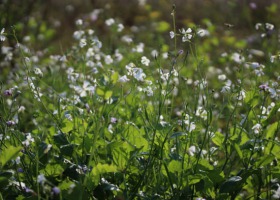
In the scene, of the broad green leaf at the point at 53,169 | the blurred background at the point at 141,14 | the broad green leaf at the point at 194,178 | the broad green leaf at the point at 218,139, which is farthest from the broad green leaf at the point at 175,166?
the blurred background at the point at 141,14

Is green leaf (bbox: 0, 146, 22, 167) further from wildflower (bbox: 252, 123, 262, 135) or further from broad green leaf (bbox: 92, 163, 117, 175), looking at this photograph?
wildflower (bbox: 252, 123, 262, 135)

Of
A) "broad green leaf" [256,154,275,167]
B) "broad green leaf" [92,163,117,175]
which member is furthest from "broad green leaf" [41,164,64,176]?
"broad green leaf" [256,154,275,167]

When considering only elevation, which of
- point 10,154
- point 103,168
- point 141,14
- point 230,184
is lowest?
point 230,184

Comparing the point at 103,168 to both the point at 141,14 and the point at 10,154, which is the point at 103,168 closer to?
the point at 10,154

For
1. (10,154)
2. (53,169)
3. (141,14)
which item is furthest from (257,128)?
(141,14)

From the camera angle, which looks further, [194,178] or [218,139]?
[218,139]

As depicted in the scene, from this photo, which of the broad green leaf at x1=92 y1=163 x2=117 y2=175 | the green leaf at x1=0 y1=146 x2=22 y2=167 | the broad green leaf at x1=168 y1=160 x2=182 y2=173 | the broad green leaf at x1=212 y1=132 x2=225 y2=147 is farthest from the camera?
the broad green leaf at x1=212 y1=132 x2=225 y2=147

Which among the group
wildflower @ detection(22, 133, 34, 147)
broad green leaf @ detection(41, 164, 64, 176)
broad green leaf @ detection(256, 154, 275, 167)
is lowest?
broad green leaf @ detection(41, 164, 64, 176)

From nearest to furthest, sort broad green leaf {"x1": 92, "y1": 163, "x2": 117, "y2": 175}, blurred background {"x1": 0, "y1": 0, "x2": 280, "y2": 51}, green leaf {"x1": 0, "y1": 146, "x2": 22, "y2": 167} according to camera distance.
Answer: green leaf {"x1": 0, "y1": 146, "x2": 22, "y2": 167} → broad green leaf {"x1": 92, "y1": 163, "x2": 117, "y2": 175} → blurred background {"x1": 0, "y1": 0, "x2": 280, "y2": 51}
